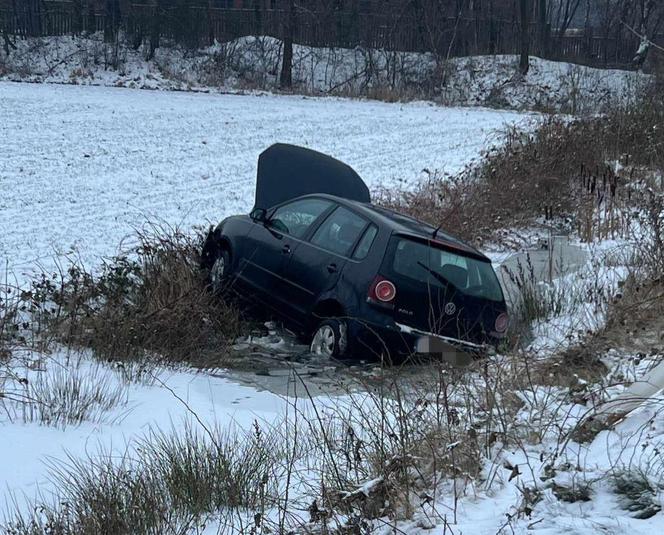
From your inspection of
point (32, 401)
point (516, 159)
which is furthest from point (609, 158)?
point (32, 401)

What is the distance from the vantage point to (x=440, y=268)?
28.4 ft

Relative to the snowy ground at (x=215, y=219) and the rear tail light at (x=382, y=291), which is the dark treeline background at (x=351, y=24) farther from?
the rear tail light at (x=382, y=291)

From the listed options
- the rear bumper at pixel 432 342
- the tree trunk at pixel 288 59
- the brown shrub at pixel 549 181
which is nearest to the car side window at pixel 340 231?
the rear bumper at pixel 432 342

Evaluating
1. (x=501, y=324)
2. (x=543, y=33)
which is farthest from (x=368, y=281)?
(x=543, y=33)

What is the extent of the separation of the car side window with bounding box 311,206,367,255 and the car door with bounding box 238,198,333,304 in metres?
0.21

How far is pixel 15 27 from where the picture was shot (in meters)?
43.2

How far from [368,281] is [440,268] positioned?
675 millimetres

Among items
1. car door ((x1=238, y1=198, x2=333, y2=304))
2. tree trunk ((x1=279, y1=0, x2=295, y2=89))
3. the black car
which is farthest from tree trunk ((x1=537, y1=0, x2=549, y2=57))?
the black car

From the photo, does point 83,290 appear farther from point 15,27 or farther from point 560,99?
point 15,27

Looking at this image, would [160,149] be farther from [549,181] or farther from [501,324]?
[501,324]

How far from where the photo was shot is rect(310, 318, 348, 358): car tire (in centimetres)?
859

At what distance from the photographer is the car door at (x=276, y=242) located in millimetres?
9734

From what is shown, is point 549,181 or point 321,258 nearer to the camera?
point 321,258

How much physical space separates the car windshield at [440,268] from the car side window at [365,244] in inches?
11.5
